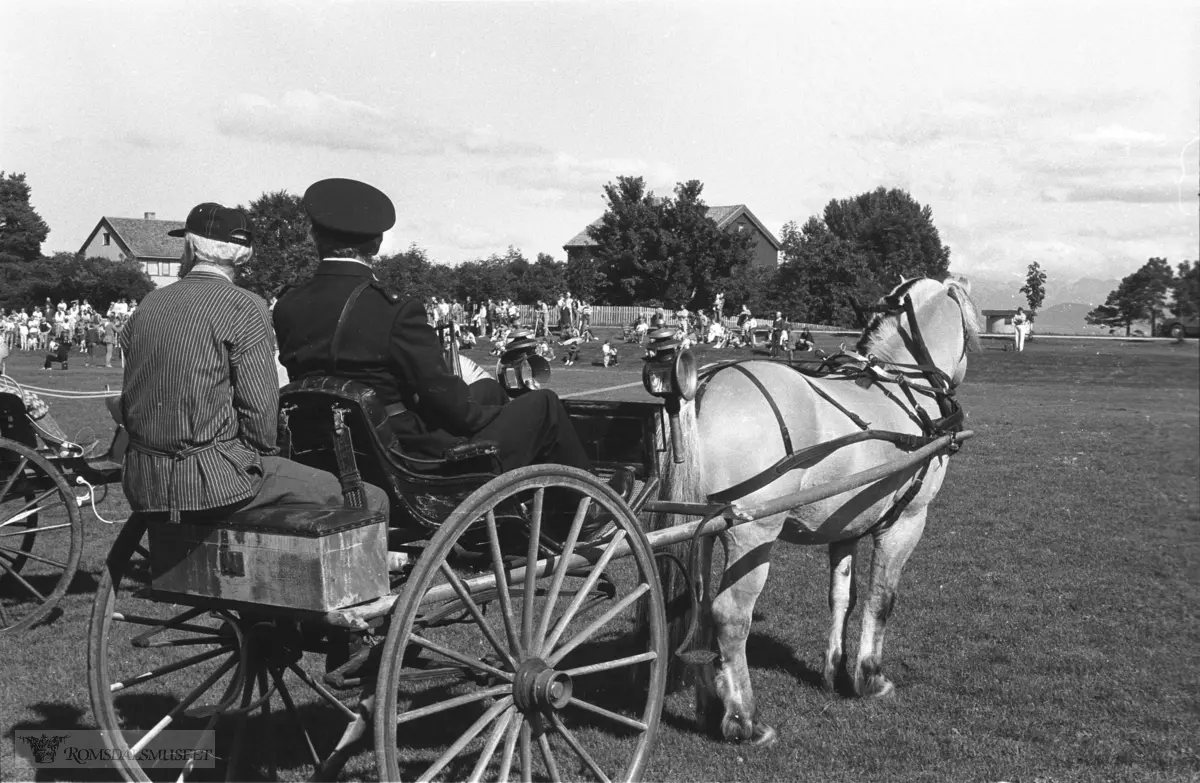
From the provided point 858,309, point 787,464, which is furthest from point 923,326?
point 787,464

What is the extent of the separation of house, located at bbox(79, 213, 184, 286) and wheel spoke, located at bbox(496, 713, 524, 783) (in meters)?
84.8

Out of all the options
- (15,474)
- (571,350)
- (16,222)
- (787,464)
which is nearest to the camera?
(787,464)

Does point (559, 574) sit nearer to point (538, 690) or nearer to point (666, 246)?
point (538, 690)

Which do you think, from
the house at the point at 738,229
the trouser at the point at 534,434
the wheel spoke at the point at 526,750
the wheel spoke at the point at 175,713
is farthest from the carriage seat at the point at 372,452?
the house at the point at 738,229

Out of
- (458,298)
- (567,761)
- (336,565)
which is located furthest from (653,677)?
(458,298)

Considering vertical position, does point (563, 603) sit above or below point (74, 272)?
below

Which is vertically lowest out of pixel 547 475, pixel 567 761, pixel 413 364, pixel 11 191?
pixel 567 761

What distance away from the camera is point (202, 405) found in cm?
385

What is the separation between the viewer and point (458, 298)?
6469 cm

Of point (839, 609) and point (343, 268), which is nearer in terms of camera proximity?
point (343, 268)

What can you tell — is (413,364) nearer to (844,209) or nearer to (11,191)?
(11,191)

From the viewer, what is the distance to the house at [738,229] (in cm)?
6906

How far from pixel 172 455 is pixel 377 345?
0.84 m

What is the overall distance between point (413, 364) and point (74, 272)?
2654 inches
